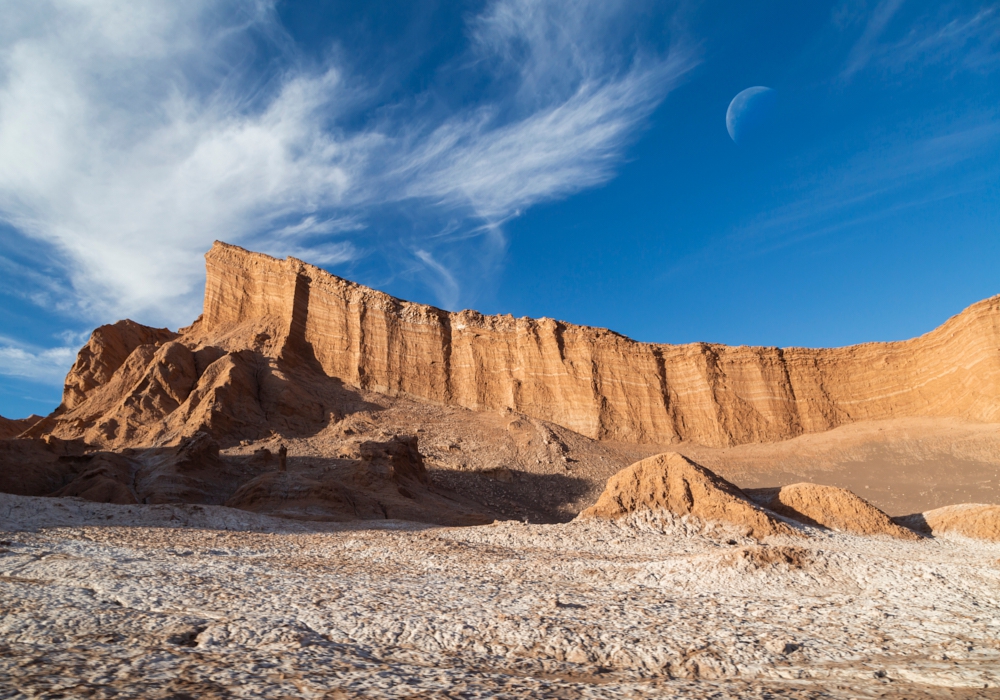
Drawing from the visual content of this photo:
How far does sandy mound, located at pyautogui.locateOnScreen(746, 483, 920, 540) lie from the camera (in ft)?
47.9

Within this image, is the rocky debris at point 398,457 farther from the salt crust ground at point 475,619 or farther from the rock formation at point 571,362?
the rock formation at point 571,362

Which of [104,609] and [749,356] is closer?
[104,609]

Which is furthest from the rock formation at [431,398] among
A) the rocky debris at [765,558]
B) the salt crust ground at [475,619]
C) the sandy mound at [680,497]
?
the rocky debris at [765,558]

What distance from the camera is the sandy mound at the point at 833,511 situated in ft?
47.9

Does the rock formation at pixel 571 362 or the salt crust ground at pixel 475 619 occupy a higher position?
the rock formation at pixel 571 362

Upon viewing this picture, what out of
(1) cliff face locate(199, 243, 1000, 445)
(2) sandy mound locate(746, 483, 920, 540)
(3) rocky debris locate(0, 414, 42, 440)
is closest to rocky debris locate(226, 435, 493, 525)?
(2) sandy mound locate(746, 483, 920, 540)

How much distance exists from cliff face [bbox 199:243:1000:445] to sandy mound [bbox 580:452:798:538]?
94.2 feet

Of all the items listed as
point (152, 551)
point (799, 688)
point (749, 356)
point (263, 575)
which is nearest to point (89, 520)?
point (152, 551)

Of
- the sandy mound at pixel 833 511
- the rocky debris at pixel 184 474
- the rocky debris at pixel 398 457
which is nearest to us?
the sandy mound at pixel 833 511

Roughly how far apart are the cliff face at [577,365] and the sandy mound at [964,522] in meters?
28.1

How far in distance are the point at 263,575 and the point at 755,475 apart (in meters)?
37.1

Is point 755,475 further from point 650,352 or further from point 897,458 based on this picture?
point 650,352

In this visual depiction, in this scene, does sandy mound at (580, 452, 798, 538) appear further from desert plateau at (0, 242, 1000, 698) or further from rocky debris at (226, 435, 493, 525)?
rocky debris at (226, 435, 493, 525)

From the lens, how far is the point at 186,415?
31016mm
